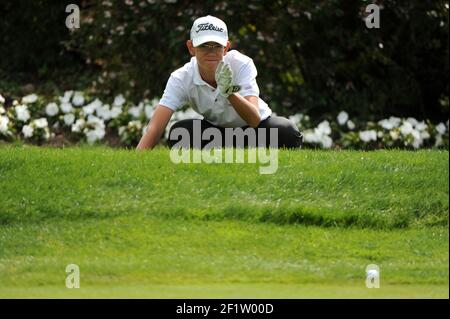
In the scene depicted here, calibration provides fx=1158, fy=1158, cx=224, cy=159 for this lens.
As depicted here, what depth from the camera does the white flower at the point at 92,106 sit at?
1216 cm

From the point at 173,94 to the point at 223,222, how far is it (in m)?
1.34

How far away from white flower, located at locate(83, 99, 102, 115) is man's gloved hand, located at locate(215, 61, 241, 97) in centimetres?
448

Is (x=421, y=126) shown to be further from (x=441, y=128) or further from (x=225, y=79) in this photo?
(x=225, y=79)

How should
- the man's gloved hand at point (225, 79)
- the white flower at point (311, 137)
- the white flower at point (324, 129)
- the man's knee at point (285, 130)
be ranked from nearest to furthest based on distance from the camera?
the man's gloved hand at point (225, 79), the man's knee at point (285, 130), the white flower at point (311, 137), the white flower at point (324, 129)

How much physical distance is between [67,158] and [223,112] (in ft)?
3.95

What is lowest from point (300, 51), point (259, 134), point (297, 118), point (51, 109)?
point (259, 134)

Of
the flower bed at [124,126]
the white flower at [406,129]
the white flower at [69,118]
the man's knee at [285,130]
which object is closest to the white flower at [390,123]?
the flower bed at [124,126]

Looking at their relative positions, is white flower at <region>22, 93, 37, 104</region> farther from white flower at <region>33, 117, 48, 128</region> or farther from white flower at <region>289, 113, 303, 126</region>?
white flower at <region>289, 113, 303, 126</region>

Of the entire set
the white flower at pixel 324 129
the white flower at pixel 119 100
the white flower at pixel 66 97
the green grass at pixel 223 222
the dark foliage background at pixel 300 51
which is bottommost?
the green grass at pixel 223 222

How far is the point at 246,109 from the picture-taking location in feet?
26.6

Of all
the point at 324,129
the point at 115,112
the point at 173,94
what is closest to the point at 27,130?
the point at 115,112

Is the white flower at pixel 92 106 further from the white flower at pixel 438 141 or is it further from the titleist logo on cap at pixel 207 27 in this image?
the titleist logo on cap at pixel 207 27

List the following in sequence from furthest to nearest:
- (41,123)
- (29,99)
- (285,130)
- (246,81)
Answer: (29,99) < (41,123) < (285,130) < (246,81)

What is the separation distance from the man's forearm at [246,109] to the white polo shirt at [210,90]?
0.22 meters
